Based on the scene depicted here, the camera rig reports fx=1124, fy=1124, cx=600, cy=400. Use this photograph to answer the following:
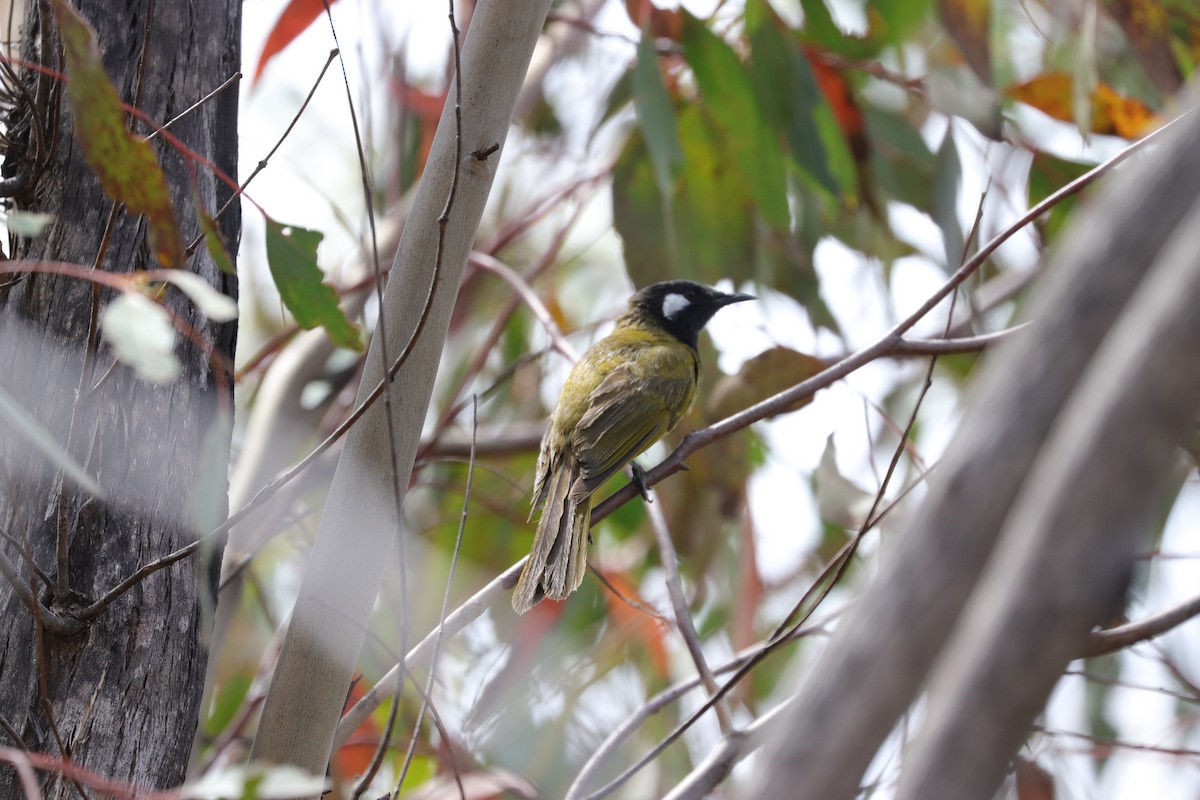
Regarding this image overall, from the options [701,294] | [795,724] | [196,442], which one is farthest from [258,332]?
[795,724]

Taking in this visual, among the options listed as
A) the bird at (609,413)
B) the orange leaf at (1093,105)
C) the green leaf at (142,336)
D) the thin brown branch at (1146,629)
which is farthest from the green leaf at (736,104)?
the green leaf at (142,336)

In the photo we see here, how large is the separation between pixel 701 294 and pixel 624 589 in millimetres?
1264

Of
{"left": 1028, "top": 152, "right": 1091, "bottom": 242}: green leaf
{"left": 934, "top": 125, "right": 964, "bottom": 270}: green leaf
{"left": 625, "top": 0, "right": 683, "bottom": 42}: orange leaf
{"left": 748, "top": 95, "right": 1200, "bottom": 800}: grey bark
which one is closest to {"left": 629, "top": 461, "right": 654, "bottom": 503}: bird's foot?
{"left": 934, "top": 125, "right": 964, "bottom": 270}: green leaf

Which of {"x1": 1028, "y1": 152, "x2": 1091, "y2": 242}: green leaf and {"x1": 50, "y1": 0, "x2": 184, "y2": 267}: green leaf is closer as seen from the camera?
{"x1": 50, "y1": 0, "x2": 184, "y2": 267}: green leaf

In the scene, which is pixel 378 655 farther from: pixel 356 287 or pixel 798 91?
pixel 798 91

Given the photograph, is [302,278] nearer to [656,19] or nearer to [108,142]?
Result: [108,142]

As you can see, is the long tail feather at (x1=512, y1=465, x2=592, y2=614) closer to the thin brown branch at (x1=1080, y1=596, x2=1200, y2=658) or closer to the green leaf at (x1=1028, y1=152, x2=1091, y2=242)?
the thin brown branch at (x1=1080, y1=596, x2=1200, y2=658)

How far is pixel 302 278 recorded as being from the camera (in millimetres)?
2227

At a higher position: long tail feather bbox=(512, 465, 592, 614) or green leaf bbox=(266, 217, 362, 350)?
green leaf bbox=(266, 217, 362, 350)

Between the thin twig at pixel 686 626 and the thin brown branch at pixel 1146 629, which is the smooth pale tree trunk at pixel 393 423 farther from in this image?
the thin brown branch at pixel 1146 629

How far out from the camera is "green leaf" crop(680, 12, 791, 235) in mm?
4254

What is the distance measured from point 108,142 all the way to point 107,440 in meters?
0.61

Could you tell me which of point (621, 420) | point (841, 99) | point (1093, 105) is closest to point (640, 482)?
point (621, 420)

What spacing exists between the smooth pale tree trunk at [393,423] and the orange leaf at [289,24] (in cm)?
224
